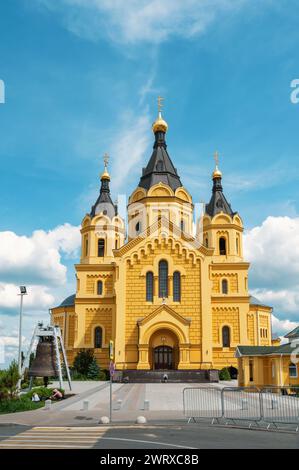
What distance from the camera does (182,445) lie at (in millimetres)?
11797

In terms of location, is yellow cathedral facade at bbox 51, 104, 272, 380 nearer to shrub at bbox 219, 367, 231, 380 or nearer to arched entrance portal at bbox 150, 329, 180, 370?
arched entrance portal at bbox 150, 329, 180, 370

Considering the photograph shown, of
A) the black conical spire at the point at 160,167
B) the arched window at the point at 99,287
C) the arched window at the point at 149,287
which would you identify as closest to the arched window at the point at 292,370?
the arched window at the point at 149,287

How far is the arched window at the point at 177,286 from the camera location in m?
42.5

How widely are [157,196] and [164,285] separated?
9827mm

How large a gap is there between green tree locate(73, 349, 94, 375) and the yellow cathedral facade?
89.4 inches


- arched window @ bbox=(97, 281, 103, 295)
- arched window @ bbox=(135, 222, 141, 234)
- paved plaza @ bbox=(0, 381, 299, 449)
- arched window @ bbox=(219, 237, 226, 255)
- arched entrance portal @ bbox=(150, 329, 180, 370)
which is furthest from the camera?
arched window @ bbox=(219, 237, 226, 255)

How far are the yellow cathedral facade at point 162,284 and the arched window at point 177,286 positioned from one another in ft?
0.29

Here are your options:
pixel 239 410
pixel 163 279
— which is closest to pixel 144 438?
pixel 239 410

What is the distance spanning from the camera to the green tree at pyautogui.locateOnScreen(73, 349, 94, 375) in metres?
43.0

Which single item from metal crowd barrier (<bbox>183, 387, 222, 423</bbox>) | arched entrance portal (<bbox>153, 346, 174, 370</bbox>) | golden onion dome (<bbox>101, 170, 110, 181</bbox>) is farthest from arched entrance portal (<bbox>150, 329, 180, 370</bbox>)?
golden onion dome (<bbox>101, 170, 110, 181</bbox>)

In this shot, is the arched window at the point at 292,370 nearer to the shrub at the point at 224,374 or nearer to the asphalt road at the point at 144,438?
the shrub at the point at 224,374

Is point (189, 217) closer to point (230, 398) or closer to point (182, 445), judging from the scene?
point (230, 398)

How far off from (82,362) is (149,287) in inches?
353

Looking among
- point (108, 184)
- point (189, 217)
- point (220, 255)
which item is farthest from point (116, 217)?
point (220, 255)
